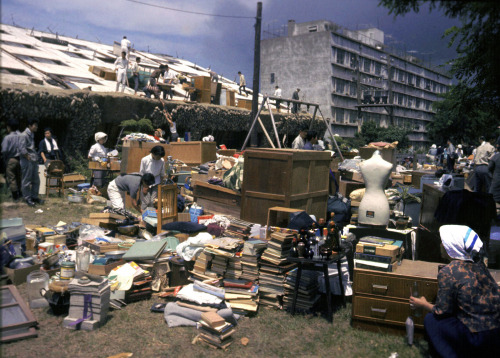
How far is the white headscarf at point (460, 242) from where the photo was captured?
3.91 meters

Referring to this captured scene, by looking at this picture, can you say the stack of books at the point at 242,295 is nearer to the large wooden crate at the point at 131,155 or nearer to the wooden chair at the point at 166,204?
the wooden chair at the point at 166,204

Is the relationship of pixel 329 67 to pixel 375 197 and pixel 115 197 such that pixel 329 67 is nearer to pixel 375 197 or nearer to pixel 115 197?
pixel 115 197

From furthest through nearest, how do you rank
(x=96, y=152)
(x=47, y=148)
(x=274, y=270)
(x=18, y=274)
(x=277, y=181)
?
(x=47, y=148), (x=96, y=152), (x=277, y=181), (x=18, y=274), (x=274, y=270)

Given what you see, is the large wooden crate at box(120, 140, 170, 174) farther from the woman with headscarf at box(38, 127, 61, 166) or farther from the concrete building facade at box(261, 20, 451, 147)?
the concrete building facade at box(261, 20, 451, 147)

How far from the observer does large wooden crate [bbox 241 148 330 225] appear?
7777 millimetres

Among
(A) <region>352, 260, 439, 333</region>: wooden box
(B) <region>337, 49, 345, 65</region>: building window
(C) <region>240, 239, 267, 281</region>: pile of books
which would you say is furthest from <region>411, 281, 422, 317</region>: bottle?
(B) <region>337, 49, 345, 65</region>: building window

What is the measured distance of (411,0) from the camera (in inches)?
145

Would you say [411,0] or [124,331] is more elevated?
[411,0]

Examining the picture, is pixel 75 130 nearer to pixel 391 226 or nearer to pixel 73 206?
pixel 73 206

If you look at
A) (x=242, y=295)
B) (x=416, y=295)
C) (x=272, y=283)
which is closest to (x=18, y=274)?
(x=242, y=295)

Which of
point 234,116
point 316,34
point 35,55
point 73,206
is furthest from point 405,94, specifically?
→ point 73,206

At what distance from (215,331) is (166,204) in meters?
3.69

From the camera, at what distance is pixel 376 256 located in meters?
5.33

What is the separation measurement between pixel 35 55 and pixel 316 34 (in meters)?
38.7
